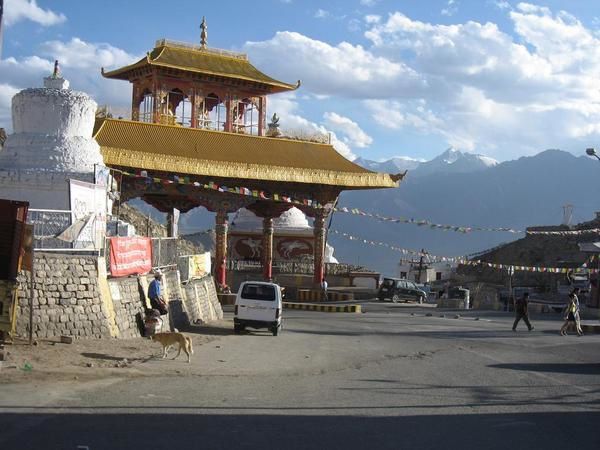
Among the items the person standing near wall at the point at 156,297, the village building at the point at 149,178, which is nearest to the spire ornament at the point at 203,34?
the village building at the point at 149,178

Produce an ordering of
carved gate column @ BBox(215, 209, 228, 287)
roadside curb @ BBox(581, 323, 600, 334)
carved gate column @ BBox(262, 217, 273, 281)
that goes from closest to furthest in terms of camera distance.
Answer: roadside curb @ BBox(581, 323, 600, 334)
carved gate column @ BBox(215, 209, 228, 287)
carved gate column @ BBox(262, 217, 273, 281)

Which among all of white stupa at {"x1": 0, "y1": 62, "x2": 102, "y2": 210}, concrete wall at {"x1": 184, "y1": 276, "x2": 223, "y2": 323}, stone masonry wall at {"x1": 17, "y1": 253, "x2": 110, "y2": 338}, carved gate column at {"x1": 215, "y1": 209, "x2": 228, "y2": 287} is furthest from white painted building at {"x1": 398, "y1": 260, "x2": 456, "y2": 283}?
stone masonry wall at {"x1": 17, "y1": 253, "x2": 110, "y2": 338}

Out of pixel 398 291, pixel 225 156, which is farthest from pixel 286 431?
pixel 398 291

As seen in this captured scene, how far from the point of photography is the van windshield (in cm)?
2314

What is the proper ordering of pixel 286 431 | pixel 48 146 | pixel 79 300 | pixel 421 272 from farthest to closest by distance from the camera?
pixel 421 272
pixel 48 146
pixel 79 300
pixel 286 431

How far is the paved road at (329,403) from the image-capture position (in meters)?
9.12

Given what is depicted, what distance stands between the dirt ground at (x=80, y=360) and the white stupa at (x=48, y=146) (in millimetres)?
4047

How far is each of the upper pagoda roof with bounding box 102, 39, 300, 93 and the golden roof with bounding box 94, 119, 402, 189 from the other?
12.0 ft

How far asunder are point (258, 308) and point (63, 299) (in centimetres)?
767

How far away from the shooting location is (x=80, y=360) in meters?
14.4

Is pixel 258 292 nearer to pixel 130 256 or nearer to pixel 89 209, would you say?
pixel 130 256

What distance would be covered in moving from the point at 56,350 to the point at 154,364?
185 centimetres

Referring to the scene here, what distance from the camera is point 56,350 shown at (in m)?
14.7

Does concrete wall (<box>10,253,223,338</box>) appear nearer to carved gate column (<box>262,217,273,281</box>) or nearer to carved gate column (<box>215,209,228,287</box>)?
carved gate column (<box>215,209,228,287</box>)
